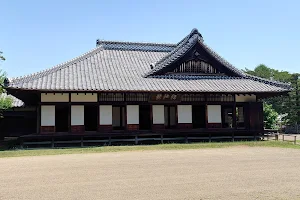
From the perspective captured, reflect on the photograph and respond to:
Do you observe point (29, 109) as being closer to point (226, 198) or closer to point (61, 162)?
point (61, 162)

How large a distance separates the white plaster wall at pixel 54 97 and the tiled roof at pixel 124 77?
73 cm

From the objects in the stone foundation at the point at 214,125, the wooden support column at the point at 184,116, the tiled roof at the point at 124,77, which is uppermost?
the tiled roof at the point at 124,77

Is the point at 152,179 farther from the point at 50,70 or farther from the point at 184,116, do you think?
the point at 50,70

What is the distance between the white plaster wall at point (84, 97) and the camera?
17.2 m

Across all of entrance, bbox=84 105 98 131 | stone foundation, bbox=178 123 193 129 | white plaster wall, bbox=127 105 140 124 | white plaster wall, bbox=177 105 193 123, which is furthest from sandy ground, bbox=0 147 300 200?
entrance, bbox=84 105 98 131

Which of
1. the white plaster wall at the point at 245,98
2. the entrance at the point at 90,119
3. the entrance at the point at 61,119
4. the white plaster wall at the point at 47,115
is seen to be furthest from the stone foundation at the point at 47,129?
the white plaster wall at the point at 245,98

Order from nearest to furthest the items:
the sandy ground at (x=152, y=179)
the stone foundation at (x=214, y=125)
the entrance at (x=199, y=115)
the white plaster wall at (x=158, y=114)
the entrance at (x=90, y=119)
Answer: the sandy ground at (x=152, y=179) < the white plaster wall at (x=158, y=114) < the stone foundation at (x=214, y=125) < the entrance at (x=90, y=119) < the entrance at (x=199, y=115)

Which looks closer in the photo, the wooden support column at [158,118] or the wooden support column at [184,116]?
the wooden support column at [158,118]

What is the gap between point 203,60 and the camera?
69.4 ft

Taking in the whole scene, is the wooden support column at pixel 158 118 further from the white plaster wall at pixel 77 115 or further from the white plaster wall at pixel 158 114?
the white plaster wall at pixel 77 115

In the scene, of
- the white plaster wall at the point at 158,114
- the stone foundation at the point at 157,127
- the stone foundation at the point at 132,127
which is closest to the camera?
the stone foundation at the point at 132,127

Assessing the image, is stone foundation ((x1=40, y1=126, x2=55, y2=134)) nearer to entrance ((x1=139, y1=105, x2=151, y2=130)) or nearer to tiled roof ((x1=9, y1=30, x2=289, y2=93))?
tiled roof ((x1=9, y1=30, x2=289, y2=93))

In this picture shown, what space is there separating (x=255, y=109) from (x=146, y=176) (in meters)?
14.0

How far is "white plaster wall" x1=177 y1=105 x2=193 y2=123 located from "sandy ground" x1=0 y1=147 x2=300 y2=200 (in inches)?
317
